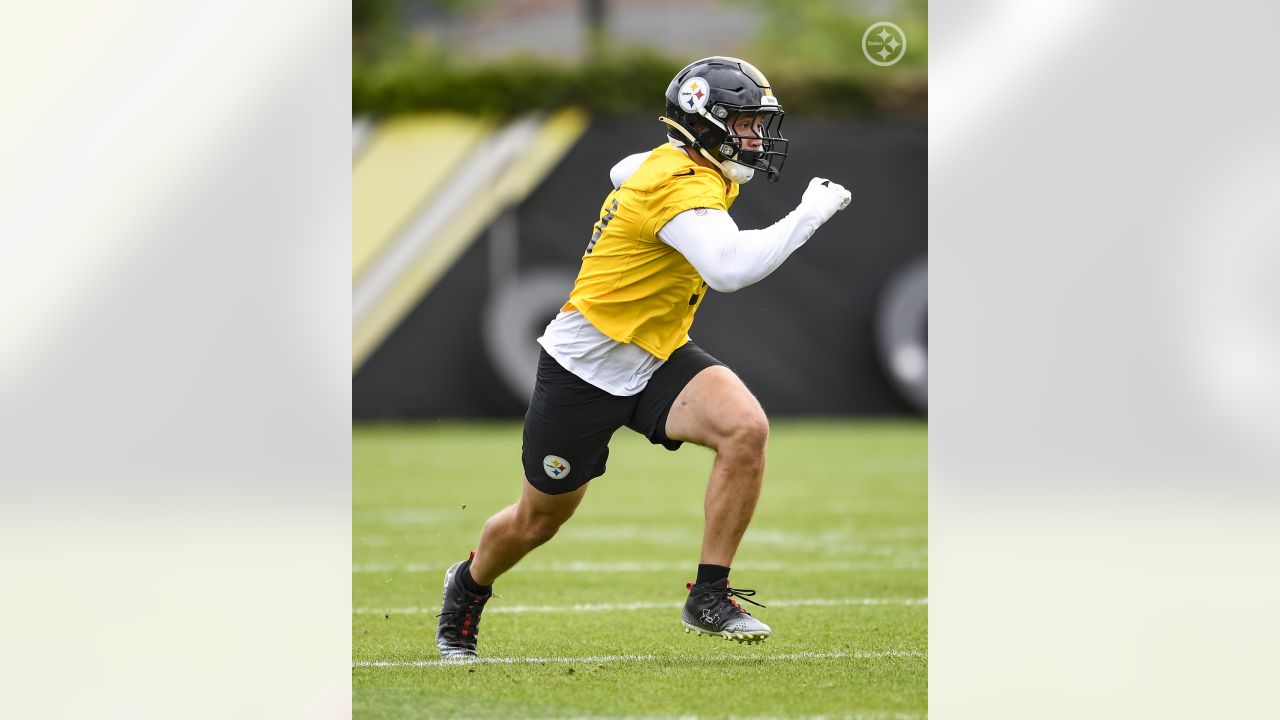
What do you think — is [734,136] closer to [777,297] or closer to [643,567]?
[643,567]

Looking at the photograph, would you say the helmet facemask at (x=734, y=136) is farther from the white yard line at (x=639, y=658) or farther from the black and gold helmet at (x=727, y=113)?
the white yard line at (x=639, y=658)

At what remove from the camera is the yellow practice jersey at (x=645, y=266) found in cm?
424

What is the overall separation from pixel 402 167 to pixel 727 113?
1092 centimetres

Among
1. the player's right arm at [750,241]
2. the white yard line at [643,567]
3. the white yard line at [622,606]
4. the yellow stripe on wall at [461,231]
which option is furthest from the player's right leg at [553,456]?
the yellow stripe on wall at [461,231]

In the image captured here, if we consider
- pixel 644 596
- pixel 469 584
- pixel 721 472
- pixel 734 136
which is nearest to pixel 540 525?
pixel 469 584

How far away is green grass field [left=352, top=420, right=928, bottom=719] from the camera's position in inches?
154

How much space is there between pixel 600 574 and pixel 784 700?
8.57 ft

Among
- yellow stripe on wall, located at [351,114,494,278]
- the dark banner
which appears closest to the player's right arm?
the dark banner

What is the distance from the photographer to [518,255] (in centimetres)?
1470

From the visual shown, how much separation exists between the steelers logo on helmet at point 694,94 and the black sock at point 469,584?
59.8 inches
